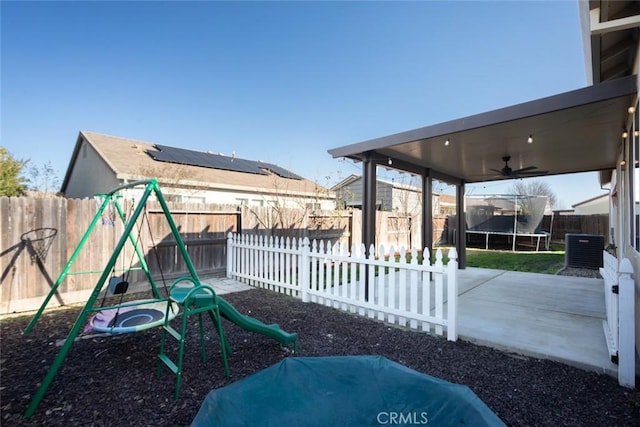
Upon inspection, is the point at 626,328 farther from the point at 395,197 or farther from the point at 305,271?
the point at 395,197

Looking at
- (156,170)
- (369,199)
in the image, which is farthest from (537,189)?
(156,170)

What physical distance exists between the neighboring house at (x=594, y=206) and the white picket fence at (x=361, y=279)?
23233 mm

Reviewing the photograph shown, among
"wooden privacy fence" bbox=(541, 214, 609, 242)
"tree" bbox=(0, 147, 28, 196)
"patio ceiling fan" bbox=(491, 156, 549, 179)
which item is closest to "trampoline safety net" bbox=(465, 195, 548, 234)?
"wooden privacy fence" bbox=(541, 214, 609, 242)

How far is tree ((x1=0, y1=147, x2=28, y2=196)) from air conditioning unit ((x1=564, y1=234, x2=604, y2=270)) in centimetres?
1781

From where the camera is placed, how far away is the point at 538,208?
13859 mm

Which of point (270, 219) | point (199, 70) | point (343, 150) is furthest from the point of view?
point (199, 70)

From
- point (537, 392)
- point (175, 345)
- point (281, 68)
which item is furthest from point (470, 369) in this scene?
point (281, 68)

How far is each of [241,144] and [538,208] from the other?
15.0 meters

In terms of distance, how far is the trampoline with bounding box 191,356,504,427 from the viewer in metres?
1.81

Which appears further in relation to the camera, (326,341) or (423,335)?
(423,335)

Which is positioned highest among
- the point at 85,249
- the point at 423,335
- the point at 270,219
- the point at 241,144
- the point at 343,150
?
the point at 241,144

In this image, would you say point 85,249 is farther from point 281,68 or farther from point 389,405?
point 281,68

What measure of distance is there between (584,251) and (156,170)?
13728 mm

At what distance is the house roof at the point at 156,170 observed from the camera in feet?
34.2
